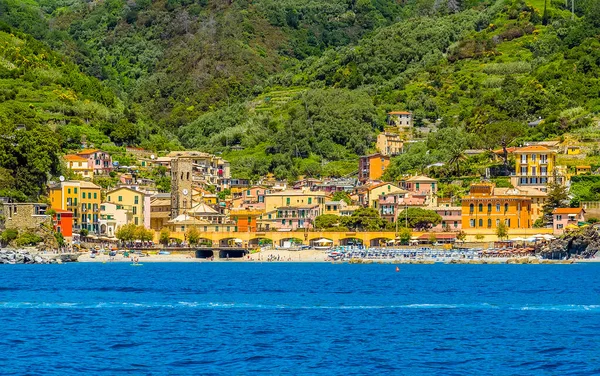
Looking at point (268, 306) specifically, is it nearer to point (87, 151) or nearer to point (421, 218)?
point (421, 218)

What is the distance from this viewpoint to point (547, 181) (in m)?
124

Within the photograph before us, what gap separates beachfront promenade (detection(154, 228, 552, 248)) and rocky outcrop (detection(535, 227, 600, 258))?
7.23 meters

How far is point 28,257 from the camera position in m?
105

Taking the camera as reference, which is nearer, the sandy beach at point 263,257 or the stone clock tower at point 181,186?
the sandy beach at point 263,257

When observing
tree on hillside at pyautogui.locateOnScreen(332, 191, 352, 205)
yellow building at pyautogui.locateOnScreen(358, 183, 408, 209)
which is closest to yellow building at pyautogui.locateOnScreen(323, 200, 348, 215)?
yellow building at pyautogui.locateOnScreen(358, 183, 408, 209)

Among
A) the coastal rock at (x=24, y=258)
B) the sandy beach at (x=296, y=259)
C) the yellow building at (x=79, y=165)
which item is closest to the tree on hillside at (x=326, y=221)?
the sandy beach at (x=296, y=259)

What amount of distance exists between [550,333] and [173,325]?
14.8m

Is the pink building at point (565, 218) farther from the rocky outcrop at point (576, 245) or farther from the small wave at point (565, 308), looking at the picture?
the small wave at point (565, 308)

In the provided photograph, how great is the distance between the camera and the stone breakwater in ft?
343

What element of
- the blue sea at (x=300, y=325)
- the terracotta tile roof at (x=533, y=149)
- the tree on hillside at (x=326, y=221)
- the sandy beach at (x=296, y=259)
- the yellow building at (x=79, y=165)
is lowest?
the blue sea at (x=300, y=325)

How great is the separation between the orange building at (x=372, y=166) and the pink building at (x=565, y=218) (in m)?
32.8

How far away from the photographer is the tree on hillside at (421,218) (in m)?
117

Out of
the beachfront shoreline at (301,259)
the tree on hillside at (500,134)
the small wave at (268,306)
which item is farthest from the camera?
the tree on hillside at (500,134)

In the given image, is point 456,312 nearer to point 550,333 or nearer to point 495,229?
point 550,333
